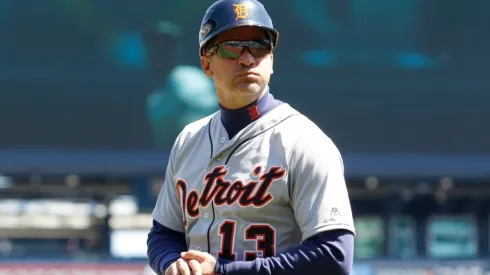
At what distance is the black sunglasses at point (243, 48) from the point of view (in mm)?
1890

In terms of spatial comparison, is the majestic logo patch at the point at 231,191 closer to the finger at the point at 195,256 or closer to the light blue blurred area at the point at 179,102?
the finger at the point at 195,256

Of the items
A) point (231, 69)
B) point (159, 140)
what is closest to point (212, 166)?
point (231, 69)

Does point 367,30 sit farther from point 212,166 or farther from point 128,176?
point 212,166

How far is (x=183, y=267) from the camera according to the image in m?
1.81

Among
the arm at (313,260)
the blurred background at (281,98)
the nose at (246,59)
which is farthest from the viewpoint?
the blurred background at (281,98)

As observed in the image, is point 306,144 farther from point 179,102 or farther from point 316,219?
point 179,102

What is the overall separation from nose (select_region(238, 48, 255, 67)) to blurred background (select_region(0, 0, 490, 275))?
460cm

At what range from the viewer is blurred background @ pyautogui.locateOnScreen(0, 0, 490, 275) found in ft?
21.8

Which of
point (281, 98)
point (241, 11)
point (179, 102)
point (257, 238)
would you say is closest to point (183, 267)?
point (257, 238)

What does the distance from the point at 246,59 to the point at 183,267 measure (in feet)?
1.40

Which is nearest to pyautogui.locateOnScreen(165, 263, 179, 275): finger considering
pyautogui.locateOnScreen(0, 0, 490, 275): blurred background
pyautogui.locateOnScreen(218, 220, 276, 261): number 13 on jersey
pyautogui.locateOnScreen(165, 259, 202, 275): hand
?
pyautogui.locateOnScreen(165, 259, 202, 275): hand

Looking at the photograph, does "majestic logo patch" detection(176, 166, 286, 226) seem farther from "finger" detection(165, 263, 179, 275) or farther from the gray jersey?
"finger" detection(165, 263, 179, 275)

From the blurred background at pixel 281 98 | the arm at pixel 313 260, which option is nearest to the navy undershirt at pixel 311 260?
the arm at pixel 313 260

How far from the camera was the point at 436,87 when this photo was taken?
699cm
